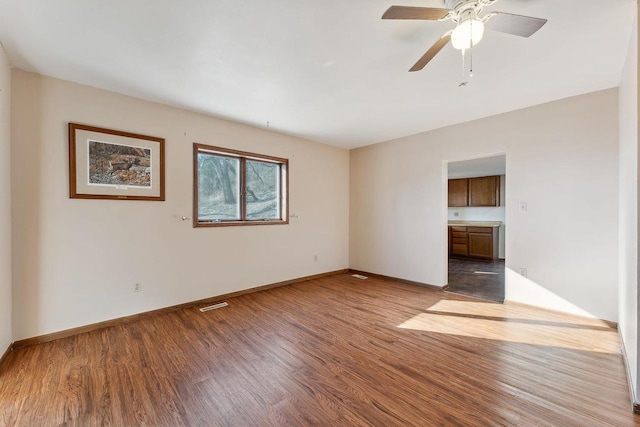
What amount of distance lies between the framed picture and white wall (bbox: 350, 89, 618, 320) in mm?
3708

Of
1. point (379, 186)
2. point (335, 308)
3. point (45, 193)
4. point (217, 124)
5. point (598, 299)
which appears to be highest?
point (217, 124)

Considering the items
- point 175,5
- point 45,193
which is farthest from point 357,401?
point 45,193

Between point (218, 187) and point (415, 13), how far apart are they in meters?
3.13

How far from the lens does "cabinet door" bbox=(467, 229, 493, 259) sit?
620 centimetres

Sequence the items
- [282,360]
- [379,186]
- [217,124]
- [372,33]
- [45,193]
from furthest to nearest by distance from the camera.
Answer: [379,186] → [217,124] → [45,193] → [282,360] → [372,33]

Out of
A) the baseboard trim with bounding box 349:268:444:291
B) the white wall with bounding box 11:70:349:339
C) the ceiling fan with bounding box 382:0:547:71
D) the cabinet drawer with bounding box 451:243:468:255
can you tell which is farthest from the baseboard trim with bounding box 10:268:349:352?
the cabinet drawer with bounding box 451:243:468:255

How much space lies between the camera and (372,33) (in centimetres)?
190

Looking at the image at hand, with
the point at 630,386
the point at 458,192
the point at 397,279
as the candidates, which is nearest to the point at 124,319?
the point at 397,279

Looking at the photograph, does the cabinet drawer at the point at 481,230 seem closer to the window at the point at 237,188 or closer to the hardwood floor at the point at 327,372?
the hardwood floor at the point at 327,372

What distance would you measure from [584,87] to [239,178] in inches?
166

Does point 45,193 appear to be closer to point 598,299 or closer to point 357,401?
point 357,401

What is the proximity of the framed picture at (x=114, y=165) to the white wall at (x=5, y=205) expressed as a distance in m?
0.41

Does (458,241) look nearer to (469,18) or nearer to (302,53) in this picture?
(469,18)

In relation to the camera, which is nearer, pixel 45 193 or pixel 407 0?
pixel 407 0
